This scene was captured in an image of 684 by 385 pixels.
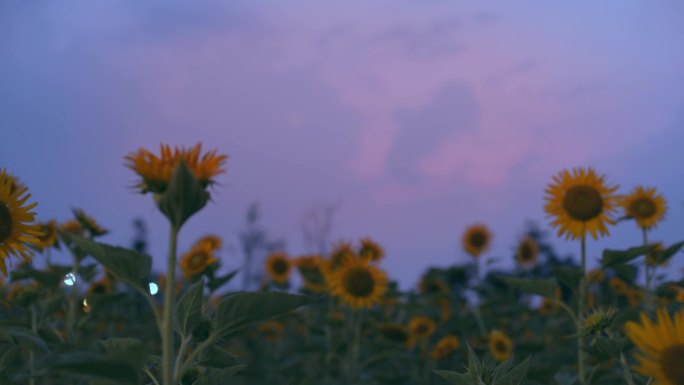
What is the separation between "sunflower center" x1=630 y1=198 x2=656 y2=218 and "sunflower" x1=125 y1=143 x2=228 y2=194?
4.28m

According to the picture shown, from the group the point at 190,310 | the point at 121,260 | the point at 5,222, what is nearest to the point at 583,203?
the point at 190,310

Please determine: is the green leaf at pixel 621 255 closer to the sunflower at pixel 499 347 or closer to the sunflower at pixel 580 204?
the sunflower at pixel 580 204

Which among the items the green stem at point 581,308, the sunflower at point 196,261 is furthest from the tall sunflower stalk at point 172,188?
the sunflower at point 196,261

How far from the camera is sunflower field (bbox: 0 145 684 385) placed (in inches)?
75.2

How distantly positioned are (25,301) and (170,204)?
102 inches

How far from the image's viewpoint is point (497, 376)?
2.48m

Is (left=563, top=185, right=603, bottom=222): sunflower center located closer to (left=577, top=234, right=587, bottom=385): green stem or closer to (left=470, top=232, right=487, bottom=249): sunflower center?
(left=577, top=234, right=587, bottom=385): green stem

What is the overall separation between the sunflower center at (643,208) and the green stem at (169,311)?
4.45 metres

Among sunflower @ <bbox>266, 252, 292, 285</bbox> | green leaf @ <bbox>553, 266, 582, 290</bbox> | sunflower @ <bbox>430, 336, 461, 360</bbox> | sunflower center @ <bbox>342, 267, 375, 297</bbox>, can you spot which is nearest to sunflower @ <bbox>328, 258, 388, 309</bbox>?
sunflower center @ <bbox>342, 267, 375, 297</bbox>

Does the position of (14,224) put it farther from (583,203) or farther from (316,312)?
(316,312)

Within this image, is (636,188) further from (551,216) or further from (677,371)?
(677,371)

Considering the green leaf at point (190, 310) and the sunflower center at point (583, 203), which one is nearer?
the green leaf at point (190, 310)

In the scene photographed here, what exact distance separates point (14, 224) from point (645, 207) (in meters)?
4.42

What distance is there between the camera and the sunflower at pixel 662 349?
183 centimetres
